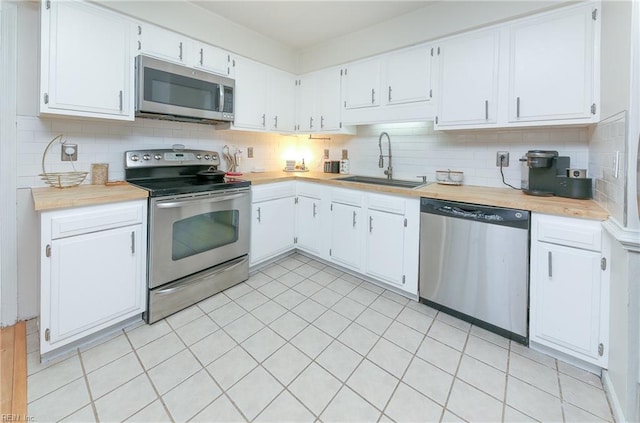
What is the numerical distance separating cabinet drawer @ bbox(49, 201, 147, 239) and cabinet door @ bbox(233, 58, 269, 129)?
1.40 metres

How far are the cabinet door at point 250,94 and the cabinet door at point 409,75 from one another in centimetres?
136

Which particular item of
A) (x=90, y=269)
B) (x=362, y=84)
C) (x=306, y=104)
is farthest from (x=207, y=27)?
(x=90, y=269)

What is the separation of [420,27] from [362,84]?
2.32 ft

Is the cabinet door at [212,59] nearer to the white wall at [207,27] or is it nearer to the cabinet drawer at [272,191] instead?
the white wall at [207,27]

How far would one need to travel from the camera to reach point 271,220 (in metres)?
3.04

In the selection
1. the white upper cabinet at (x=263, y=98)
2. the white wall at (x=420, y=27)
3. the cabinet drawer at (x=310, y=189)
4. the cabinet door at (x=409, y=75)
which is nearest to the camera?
the white wall at (x=420, y=27)

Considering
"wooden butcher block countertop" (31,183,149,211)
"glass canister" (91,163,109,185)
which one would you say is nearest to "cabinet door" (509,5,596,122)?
"wooden butcher block countertop" (31,183,149,211)

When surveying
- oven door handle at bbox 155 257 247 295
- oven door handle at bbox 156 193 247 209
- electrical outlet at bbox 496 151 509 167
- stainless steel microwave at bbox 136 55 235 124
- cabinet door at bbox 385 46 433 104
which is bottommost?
oven door handle at bbox 155 257 247 295

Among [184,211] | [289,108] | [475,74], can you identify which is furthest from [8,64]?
[475,74]

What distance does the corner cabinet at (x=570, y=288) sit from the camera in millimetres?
1565

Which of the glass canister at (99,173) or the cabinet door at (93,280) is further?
the glass canister at (99,173)

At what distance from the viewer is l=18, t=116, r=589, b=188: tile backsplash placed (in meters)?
2.07

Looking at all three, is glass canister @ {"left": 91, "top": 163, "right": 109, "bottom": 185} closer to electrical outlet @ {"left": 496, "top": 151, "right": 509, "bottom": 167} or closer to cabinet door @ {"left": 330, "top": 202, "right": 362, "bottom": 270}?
cabinet door @ {"left": 330, "top": 202, "right": 362, "bottom": 270}

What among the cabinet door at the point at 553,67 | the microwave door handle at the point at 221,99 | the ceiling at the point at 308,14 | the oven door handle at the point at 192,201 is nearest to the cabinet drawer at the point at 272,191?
the oven door handle at the point at 192,201
